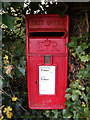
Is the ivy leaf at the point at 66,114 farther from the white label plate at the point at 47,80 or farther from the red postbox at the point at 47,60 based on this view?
the white label plate at the point at 47,80

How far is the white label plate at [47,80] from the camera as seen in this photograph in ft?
4.87

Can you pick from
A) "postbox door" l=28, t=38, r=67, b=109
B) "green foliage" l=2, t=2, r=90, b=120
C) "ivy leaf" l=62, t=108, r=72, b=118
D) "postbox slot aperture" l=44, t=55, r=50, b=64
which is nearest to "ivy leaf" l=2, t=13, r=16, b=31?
"green foliage" l=2, t=2, r=90, b=120

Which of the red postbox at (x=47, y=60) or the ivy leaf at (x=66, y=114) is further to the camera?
the ivy leaf at (x=66, y=114)

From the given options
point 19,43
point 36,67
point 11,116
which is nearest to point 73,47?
point 36,67

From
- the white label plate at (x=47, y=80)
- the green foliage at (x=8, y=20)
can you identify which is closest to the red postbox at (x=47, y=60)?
the white label plate at (x=47, y=80)

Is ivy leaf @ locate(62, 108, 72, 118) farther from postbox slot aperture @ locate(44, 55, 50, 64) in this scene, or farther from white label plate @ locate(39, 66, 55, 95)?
postbox slot aperture @ locate(44, 55, 50, 64)

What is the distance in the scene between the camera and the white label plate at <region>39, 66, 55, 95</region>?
148cm

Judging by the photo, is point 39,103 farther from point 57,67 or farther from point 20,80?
point 20,80

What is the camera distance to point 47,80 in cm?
152

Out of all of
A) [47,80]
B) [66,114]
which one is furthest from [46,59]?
[66,114]

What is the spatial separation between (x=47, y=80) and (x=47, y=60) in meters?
0.29

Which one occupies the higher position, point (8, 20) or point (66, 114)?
point (8, 20)

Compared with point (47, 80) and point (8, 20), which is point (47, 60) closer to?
point (47, 80)

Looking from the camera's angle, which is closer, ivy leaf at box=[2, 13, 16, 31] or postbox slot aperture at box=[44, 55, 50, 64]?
ivy leaf at box=[2, 13, 16, 31]
